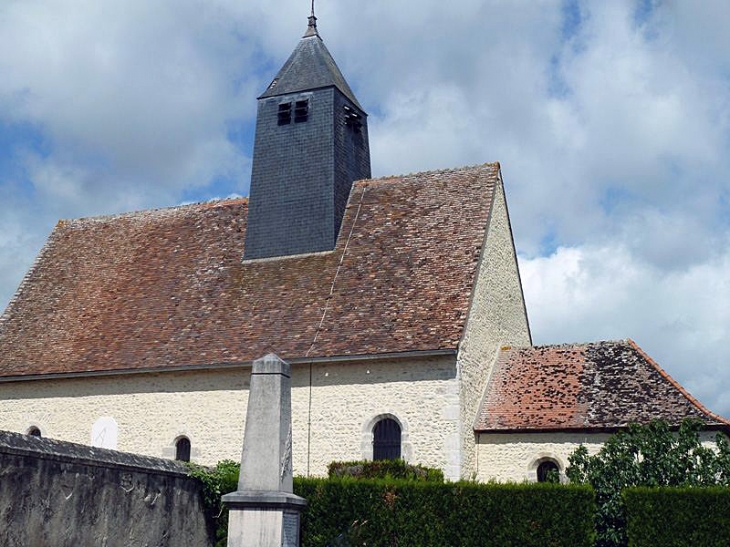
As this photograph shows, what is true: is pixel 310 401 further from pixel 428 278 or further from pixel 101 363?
pixel 101 363

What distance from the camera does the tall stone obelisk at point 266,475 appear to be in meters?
11.0

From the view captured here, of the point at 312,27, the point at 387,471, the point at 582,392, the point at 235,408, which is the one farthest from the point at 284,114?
the point at 387,471

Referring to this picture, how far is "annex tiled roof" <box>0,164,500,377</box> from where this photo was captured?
19.2 meters

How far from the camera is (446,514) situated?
1438cm

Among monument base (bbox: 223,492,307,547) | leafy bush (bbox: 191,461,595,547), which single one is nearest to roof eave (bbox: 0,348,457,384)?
leafy bush (bbox: 191,461,595,547)

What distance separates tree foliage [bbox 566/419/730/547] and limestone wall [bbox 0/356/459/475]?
3184 millimetres

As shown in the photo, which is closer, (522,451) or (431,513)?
(431,513)

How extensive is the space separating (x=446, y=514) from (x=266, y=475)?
14.3 feet

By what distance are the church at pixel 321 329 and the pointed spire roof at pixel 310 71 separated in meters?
0.07

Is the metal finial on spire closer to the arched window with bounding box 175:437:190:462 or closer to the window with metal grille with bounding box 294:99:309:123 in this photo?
the window with metal grille with bounding box 294:99:309:123

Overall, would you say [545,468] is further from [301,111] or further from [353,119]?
[301,111]

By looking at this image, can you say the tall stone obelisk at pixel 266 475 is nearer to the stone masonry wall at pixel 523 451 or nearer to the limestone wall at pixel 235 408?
the limestone wall at pixel 235 408

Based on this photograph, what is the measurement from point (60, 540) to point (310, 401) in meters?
8.53

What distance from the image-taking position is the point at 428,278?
19.7m
